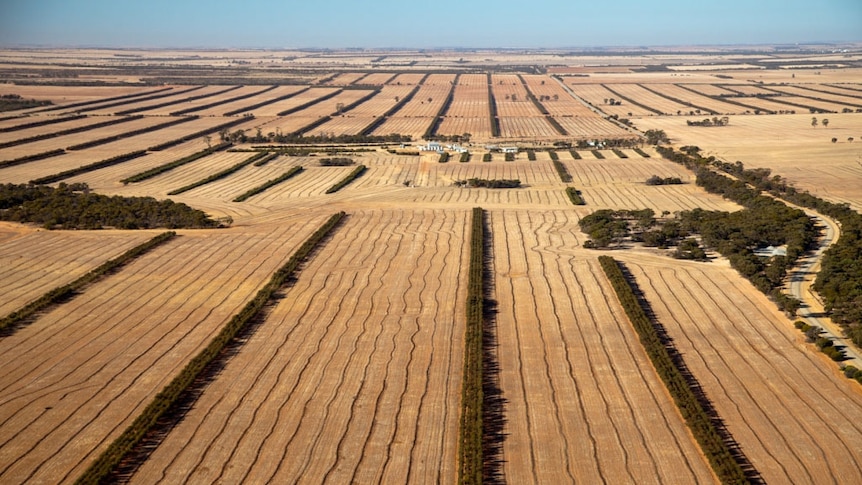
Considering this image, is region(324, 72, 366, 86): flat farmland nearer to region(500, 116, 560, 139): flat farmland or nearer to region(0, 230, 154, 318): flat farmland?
region(500, 116, 560, 139): flat farmland

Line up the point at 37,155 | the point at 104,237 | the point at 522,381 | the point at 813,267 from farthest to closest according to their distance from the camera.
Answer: the point at 37,155, the point at 104,237, the point at 813,267, the point at 522,381

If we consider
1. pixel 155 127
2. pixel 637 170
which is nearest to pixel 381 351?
pixel 637 170

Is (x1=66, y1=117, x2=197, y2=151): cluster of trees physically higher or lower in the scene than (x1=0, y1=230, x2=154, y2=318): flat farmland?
higher

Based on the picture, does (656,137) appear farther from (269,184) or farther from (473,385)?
(473,385)

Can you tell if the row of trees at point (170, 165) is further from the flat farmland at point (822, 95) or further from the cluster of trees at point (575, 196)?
the flat farmland at point (822, 95)

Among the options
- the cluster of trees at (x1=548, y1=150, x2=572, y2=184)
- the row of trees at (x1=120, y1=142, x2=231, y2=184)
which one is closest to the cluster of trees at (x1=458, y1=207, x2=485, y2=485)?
the cluster of trees at (x1=548, y1=150, x2=572, y2=184)

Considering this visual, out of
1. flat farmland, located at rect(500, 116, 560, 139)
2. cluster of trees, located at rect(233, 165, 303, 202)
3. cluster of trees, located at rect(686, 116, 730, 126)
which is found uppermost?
cluster of trees, located at rect(233, 165, 303, 202)

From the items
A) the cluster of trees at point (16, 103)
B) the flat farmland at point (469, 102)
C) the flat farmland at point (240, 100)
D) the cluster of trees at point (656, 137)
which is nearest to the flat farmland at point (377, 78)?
the flat farmland at point (469, 102)

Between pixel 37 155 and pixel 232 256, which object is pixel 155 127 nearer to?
pixel 37 155
